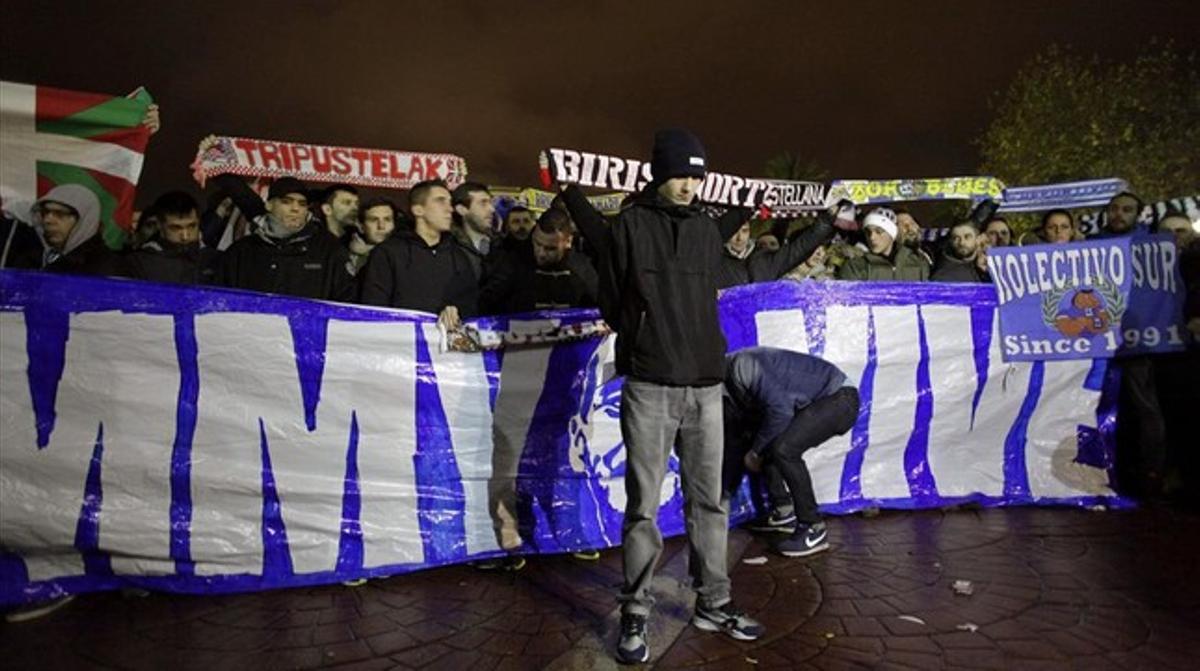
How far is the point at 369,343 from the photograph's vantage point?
174 inches

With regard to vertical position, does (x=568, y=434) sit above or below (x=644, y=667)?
above

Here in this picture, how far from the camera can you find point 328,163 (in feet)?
29.2

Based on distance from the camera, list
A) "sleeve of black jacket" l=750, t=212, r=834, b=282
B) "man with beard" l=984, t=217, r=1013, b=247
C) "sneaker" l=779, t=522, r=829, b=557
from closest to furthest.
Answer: "sleeve of black jacket" l=750, t=212, r=834, b=282, "sneaker" l=779, t=522, r=829, b=557, "man with beard" l=984, t=217, r=1013, b=247

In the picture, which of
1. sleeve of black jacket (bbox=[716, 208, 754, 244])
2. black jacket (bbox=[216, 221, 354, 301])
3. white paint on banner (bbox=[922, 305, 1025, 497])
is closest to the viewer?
sleeve of black jacket (bbox=[716, 208, 754, 244])

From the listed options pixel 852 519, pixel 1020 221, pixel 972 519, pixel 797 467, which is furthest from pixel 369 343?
pixel 1020 221

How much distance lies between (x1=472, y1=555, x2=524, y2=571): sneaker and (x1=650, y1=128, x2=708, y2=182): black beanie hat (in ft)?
7.83

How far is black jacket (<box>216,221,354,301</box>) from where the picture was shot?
204 inches

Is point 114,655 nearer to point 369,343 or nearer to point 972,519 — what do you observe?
point 369,343

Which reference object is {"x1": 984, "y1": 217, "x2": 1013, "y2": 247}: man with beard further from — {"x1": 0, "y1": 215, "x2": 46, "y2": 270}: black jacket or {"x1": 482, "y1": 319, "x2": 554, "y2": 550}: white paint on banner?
{"x1": 0, "y1": 215, "x2": 46, "y2": 270}: black jacket

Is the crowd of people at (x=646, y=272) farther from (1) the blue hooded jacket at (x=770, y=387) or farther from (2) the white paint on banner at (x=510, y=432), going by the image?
(2) the white paint on banner at (x=510, y=432)

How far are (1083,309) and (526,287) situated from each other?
4041mm

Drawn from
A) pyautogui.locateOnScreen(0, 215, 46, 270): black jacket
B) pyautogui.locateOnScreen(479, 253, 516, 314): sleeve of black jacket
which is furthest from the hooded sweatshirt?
pyautogui.locateOnScreen(479, 253, 516, 314): sleeve of black jacket

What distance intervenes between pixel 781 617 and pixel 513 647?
1289 mm

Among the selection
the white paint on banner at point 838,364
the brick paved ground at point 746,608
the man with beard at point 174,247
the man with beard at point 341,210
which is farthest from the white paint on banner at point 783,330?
the man with beard at point 174,247
